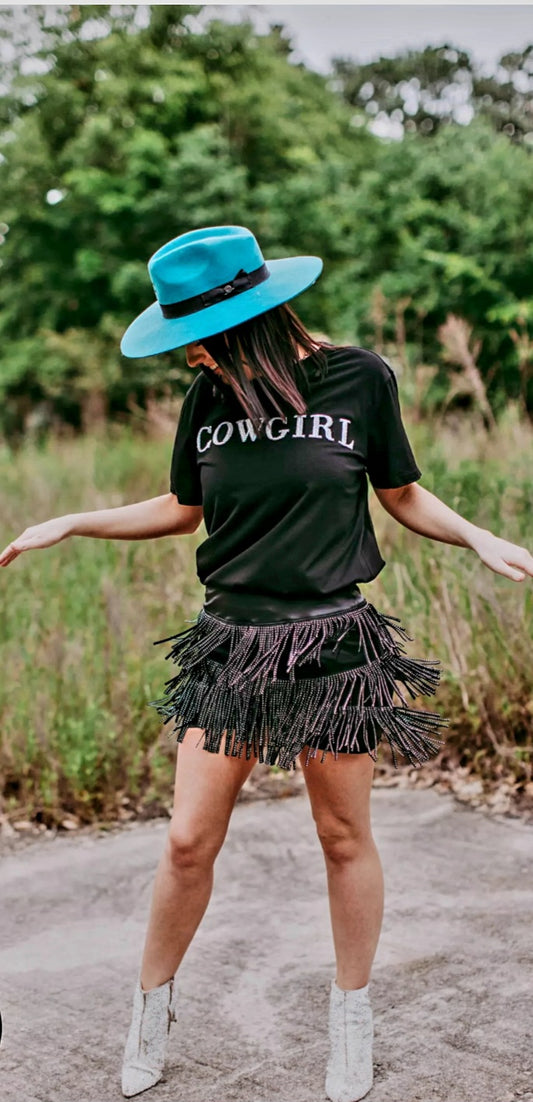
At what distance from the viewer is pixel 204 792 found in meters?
2.33

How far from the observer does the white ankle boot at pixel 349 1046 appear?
2387mm

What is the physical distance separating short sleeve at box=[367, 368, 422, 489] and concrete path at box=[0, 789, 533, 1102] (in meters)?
1.25

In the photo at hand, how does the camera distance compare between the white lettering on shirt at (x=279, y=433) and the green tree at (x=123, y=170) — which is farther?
the green tree at (x=123, y=170)

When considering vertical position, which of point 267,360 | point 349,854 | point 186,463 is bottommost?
point 349,854

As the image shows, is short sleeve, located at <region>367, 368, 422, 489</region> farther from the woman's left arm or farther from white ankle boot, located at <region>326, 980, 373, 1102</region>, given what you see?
white ankle boot, located at <region>326, 980, 373, 1102</region>

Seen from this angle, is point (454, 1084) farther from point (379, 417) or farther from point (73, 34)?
point (73, 34)

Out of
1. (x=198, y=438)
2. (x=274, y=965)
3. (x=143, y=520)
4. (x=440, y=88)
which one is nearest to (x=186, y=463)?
(x=198, y=438)

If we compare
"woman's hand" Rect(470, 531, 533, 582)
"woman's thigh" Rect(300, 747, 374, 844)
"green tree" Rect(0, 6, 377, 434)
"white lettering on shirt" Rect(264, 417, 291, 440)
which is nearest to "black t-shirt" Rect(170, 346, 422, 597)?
"white lettering on shirt" Rect(264, 417, 291, 440)

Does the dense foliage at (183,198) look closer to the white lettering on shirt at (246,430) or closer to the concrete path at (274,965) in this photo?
the concrete path at (274,965)

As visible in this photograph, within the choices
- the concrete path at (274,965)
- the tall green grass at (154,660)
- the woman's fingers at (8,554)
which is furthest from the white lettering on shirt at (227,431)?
the tall green grass at (154,660)

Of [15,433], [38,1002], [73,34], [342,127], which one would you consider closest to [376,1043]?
[38,1002]

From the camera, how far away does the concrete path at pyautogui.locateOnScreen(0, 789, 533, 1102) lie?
2.49 m

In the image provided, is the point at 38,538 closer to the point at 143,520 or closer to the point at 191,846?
the point at 143,520

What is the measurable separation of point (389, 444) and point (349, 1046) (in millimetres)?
1262
